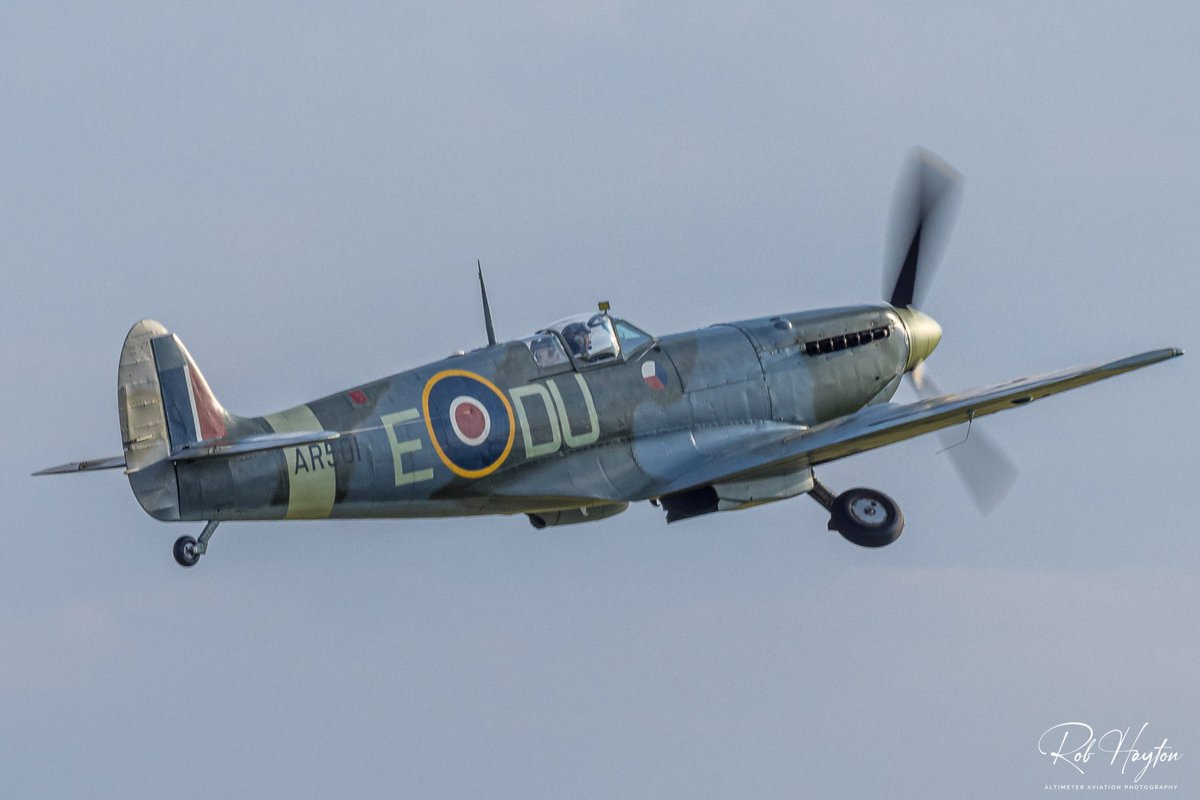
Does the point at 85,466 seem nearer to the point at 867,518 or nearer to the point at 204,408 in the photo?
the point at 204,408

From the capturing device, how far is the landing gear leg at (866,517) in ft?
65.5

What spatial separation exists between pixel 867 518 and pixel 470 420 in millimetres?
3836

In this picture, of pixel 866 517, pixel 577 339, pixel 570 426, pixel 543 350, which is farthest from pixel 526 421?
pixel 866 517

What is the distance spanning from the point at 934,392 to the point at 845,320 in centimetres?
153

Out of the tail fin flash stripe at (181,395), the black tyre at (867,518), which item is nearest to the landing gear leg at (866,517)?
the black tyre at (867,518)

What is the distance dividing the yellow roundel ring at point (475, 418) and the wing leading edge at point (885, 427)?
5.60 feet

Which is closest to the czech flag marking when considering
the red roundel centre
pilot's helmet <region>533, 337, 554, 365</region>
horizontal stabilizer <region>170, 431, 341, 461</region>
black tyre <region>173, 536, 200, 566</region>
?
pilot's helmet <region>533, 337, 554, 365</region>

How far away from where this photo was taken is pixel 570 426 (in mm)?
19281

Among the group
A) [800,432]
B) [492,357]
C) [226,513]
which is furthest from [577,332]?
[226,513]

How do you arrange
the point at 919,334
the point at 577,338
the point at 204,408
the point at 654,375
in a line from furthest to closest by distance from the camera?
the point at 919,334
the point at 654,375
the point at 577,338
the point at 204,408

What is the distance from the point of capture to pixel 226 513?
17078 mm

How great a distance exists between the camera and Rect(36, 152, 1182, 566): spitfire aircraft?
55.4ft

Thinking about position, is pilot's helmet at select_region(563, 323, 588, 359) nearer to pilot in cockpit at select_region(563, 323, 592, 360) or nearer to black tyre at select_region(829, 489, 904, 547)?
pilot in cockpit at select_region(563, 323, 592, 360)

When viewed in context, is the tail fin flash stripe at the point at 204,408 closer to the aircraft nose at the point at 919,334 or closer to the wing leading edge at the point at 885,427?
the wing leading edge at the point at 885,427
